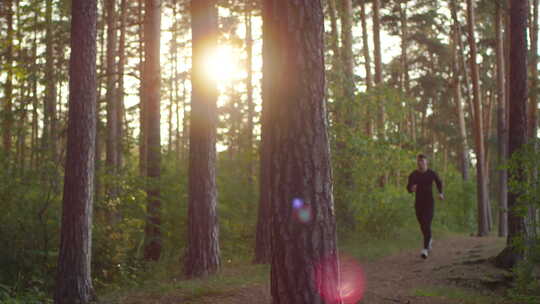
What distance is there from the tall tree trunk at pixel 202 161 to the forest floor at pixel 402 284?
2.22 feet

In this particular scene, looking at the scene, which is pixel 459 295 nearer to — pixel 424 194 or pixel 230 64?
pixel 424 194

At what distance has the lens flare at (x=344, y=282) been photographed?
4.64 meters

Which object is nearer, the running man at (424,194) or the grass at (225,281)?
the grass at (225,281)

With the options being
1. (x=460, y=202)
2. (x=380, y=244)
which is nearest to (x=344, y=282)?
(x=380, y=244)

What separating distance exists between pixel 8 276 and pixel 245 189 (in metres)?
8.68

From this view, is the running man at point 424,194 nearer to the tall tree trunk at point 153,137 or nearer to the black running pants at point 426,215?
the black running pants at point 426,215

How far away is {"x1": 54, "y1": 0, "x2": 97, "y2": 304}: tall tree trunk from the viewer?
26.5 feet

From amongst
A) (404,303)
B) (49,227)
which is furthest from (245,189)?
(404,303)

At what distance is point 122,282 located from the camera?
1149 cm

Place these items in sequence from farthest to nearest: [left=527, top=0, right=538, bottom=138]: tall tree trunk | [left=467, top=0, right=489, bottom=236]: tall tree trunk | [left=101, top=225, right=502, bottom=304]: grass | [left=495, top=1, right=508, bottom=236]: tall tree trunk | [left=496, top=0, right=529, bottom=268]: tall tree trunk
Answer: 1. [left=467, top=0, right=489, bottom=236]: tall tree trunk
2. [left=495, top=1, right=508, bottom=236]: tall tree trunk
3. [left=527, top=0, right=538, bottom=138]: tall tree trunk
4. [left=496, top=0, right=529, bottom=268]: tall tree trunk
5. [left=101, top=225, right=502, bottom=304]: grass

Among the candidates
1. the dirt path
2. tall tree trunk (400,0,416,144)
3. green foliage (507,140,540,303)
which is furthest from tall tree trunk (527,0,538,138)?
green foliage (507,140,540,303)

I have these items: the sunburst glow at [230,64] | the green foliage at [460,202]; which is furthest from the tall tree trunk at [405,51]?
the sunburst glow at [230,64]

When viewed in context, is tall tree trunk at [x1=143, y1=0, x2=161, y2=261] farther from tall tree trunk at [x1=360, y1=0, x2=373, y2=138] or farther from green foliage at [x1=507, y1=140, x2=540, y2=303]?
green foliage at [x1=507, y1=140, x2=540, y2=303]

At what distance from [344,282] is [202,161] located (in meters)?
3.55
